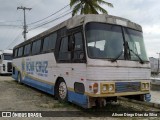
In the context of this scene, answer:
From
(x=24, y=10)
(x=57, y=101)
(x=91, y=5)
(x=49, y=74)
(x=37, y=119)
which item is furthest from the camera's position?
(x=24, y=10)

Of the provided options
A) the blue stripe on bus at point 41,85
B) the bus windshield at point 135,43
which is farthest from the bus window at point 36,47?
the bus windshield at point 135,43

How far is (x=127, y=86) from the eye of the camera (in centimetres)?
902

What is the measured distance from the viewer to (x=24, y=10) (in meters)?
47.4

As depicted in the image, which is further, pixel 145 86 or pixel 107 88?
pixel 145 86

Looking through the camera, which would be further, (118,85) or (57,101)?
(57,101)

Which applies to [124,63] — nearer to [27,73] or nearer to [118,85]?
[118,85]

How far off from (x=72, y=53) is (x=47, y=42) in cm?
360

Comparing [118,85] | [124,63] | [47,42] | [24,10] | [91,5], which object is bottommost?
[118,85]

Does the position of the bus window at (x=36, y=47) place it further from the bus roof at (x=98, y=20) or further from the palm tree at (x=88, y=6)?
the palm tree at (x=88, y=6)

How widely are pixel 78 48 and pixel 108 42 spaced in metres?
0.99

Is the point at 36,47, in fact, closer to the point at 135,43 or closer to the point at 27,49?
the point at 27,49

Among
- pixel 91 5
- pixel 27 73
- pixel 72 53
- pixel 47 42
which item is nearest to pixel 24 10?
pixel 91 5

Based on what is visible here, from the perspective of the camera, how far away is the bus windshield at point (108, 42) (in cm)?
874

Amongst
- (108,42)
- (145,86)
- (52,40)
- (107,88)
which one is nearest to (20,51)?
(52,40)
